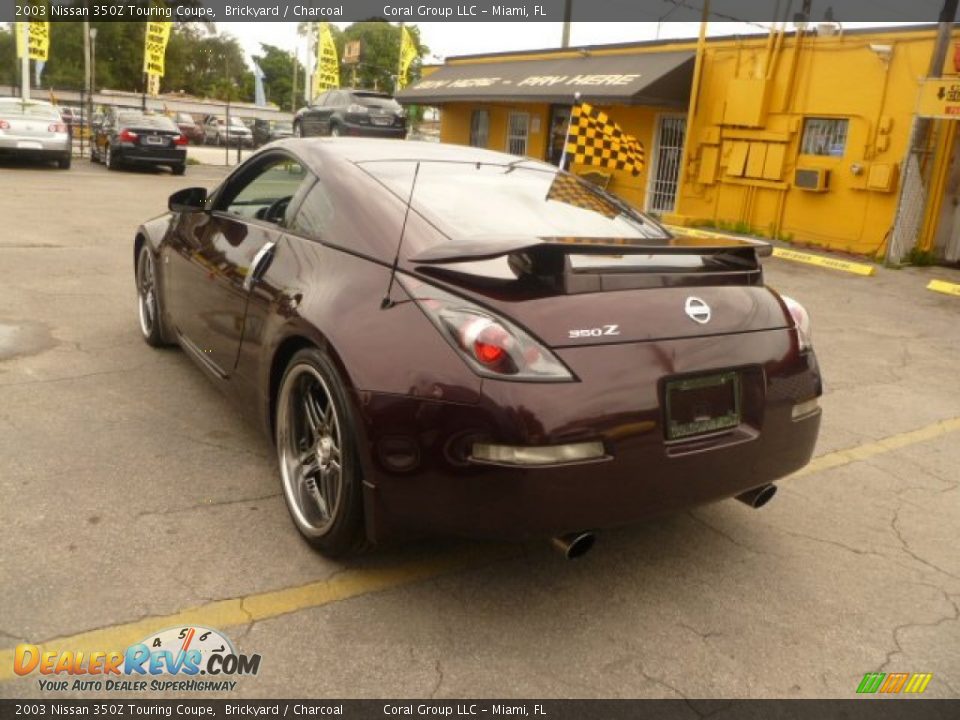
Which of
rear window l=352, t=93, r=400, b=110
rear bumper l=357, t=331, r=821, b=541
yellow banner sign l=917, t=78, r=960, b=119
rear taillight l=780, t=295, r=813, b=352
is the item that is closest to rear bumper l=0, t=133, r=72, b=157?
rear window l=352, t=93, r=400, b=110

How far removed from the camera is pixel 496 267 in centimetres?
260

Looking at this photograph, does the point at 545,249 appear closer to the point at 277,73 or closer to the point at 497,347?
the point at 497,347

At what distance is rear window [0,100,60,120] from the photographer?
1728 cm

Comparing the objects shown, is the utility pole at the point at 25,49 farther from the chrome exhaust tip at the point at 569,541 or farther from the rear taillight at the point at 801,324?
the chrome exhaust tip at the point at 569,541

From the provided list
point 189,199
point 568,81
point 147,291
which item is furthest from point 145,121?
point 189,199

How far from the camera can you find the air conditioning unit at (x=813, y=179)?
1319cm

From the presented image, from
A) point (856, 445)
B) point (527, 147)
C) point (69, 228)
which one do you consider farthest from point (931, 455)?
point (527, 147)

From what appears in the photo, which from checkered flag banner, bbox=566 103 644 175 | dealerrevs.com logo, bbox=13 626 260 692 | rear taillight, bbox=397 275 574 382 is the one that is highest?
checkered flag banner, bbox=566 103 644 175

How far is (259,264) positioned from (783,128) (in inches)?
496

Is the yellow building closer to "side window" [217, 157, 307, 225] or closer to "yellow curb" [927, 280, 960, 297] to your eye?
"yellow curb" [927, 280, 960, 297]

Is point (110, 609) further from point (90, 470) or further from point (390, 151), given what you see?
point (390, 151)

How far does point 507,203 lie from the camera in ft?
11.1

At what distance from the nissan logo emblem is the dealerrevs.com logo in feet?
5.50

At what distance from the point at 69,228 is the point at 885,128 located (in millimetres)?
11491
